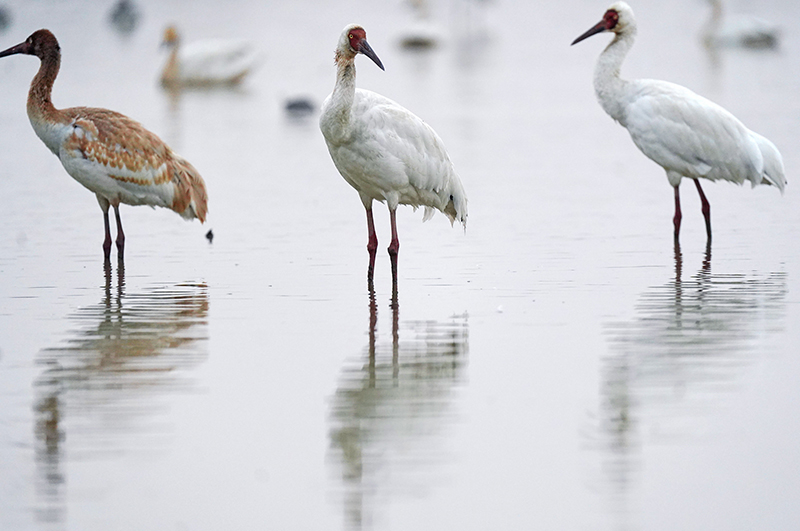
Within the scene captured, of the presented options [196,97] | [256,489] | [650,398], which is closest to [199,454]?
[256,489]

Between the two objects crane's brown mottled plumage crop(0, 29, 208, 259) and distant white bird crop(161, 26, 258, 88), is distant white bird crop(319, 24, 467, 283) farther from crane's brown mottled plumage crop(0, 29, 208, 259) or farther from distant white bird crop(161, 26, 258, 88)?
distant white bird crop(161, 26, 258, 88)

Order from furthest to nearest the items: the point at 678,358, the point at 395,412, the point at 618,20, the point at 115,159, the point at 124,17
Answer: the point at 124,17 < the point at 618,20 < the point at 115,159 < the point at 678,358 < the point at 395,412

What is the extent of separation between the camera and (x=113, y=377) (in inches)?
303

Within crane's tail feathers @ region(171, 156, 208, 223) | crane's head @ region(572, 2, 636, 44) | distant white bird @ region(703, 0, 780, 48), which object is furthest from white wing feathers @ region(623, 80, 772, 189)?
distant white bird @ region(703, 0, 780, 48)

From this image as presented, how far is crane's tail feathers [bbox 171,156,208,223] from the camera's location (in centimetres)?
1239

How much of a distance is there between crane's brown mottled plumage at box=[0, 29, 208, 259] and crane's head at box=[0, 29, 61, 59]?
61 cm

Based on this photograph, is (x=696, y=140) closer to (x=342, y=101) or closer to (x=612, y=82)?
(x=612, y=82)

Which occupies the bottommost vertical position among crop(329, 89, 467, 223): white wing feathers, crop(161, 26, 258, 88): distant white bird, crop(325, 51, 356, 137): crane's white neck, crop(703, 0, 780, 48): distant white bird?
crop(329, 89, 467, 223): white wing feathers

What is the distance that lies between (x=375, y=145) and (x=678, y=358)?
Answer: 3367 mm

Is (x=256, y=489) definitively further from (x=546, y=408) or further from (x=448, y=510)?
(x=546, y=408)

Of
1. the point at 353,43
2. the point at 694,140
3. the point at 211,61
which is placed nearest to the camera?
the point at 353,43

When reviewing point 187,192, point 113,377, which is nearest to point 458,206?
point 187,192

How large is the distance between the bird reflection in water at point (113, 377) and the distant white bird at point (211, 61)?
78.5 feet

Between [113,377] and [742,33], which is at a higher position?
[742,33]
